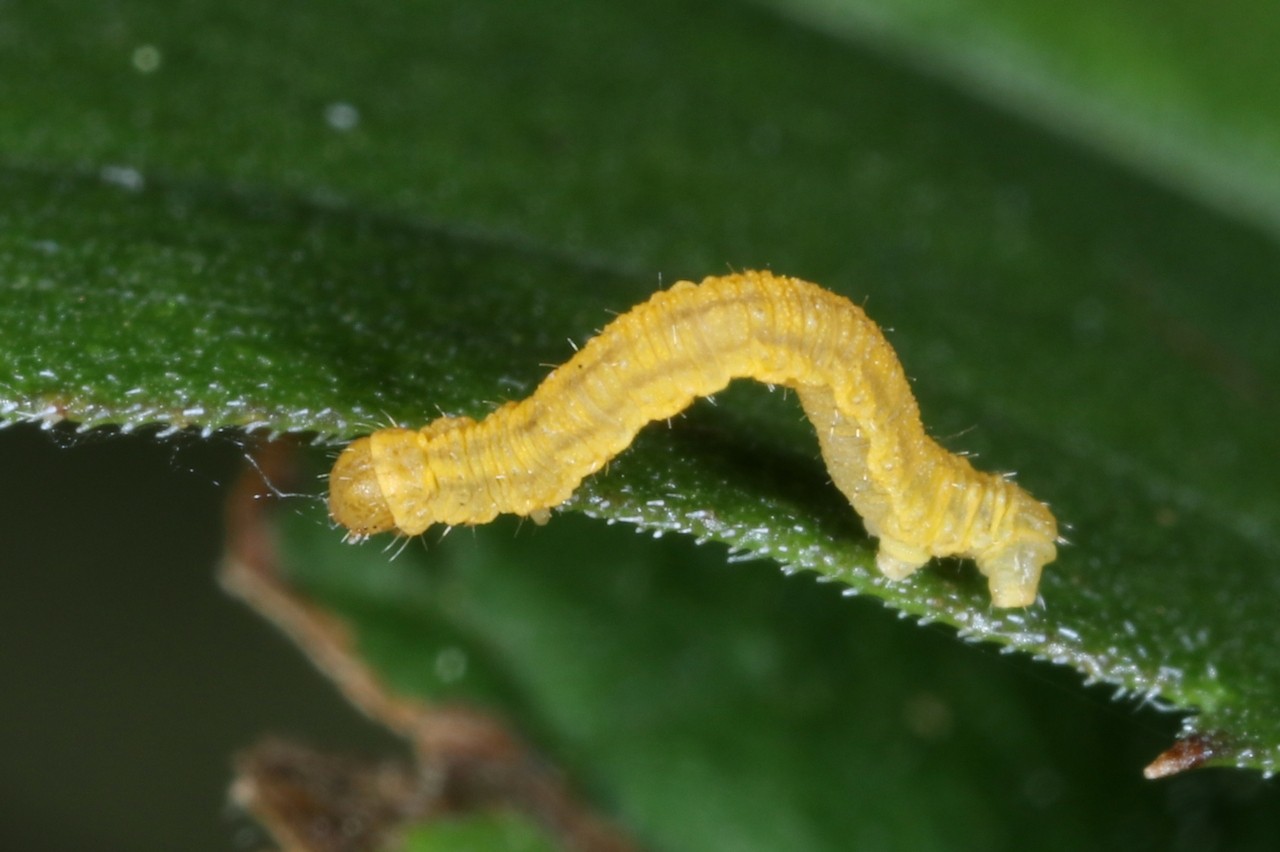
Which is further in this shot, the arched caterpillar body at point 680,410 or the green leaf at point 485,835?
the green leaf at point 485,835

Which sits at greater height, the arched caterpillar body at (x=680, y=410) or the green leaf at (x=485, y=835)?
the arched caterpillar body at (x=680, y=410)

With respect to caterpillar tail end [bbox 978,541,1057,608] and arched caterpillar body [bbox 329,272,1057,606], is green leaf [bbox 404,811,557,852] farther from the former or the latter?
caterpillar tail end [bbox 978,541,1057,608]

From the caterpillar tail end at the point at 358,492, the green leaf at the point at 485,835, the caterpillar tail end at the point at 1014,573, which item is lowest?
the green leaf at the point at 485,835

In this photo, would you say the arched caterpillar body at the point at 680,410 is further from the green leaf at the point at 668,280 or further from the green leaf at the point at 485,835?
the green leaf at the point at 485,835

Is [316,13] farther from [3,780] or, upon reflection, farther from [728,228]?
[3,780]

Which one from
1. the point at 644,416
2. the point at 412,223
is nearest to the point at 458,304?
the point at 412,223

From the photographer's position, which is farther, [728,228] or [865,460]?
[728,228]

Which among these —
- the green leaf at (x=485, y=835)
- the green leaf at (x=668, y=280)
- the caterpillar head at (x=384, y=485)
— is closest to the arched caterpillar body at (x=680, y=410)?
the caterpillar head at (x=384, y=485)
